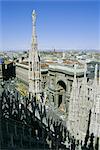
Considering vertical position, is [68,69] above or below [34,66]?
below

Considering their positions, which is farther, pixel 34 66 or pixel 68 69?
pixel 68 69

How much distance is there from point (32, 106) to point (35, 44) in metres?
6.18

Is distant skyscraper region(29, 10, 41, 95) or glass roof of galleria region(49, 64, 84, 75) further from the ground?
distant skyscraper region(29, 10, 41, 95)

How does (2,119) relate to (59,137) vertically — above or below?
above

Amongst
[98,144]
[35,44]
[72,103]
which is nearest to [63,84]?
[35,44]

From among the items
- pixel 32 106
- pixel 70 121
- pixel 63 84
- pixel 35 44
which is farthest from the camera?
pixel 63 84

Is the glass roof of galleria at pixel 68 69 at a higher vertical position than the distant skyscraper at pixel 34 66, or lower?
lower

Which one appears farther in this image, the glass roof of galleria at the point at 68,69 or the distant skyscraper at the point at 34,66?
the glass roof of galleria at the point at 68,69

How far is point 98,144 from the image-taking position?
1191cm

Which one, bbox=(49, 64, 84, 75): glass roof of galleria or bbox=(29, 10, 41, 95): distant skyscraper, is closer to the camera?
bbox=(29, 10, 41, 95): distant skyscraper

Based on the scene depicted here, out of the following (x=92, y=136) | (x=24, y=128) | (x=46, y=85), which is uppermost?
(x=24, y=128)

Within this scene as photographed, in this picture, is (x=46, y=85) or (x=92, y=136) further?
(x=46, y=85)

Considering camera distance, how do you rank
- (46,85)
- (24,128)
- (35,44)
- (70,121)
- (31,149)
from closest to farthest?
(31,149)
(24,128)
(70,121)
(35,44)
(46,85)

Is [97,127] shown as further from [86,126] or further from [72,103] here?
[72,103]
